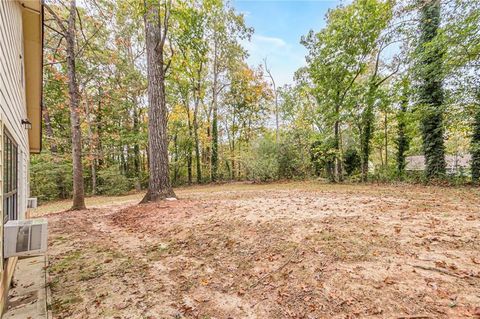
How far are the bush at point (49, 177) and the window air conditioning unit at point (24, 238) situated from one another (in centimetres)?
1384

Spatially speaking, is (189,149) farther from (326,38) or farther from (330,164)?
(326,38)

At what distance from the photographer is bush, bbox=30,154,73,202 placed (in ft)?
44.7

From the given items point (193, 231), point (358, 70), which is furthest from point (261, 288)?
point (358, 70)

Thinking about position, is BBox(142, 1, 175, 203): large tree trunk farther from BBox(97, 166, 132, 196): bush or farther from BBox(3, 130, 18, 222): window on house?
BBox(97, 166, 132, 196): bush

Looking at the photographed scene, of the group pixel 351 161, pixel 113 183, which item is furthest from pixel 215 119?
pixel 351 161

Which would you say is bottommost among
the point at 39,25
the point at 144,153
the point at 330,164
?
the point at 330,164

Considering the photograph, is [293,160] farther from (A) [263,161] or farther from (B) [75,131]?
(B) [75,131]

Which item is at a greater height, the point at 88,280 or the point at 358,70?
the point at 358,70

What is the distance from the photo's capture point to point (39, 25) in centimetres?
489

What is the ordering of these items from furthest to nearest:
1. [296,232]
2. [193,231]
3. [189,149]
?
[189,149] < [193,231] < [296,232]

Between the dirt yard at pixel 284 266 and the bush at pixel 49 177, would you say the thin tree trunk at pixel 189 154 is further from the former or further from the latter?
the dirt yard at pixel 284 266

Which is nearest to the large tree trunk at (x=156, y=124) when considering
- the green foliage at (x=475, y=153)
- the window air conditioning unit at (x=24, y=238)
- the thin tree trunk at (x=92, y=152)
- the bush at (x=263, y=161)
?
the window air conditioning unit at (x=24, y=238)

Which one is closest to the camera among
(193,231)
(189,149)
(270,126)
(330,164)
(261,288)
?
(261,288)

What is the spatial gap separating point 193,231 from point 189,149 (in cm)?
1620
